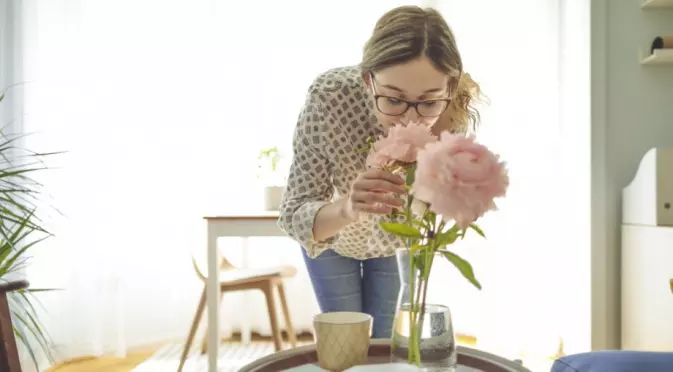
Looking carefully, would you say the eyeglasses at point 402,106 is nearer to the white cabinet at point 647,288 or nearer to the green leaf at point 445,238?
the green leaf at point 445,238

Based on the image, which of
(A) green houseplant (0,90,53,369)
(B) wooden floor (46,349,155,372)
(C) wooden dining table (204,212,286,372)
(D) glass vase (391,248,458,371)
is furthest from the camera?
(B) wooden floor (46,349,155,372)

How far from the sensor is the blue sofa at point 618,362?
0.80 metres

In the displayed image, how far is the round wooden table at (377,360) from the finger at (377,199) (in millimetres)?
283

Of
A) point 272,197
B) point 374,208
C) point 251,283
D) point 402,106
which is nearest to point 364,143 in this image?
point 402,106

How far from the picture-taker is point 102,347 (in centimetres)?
292

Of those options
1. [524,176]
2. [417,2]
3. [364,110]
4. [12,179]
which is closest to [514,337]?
[524,176]

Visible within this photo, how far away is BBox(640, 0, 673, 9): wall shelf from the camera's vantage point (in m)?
2.30

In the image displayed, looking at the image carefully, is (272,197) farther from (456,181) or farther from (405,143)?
(456,181)

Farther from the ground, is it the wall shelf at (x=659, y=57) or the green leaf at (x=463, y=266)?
the wall shelf at (x=659, y=57)

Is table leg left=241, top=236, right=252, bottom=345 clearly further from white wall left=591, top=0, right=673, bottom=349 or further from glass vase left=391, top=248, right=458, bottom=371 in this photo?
glass vase left=391, top=248, right=458, bottom=371

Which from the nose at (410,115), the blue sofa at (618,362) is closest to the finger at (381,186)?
the nose at (410,115)

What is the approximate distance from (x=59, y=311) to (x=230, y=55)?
1.58 metres

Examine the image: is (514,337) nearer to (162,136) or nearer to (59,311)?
(162,136)

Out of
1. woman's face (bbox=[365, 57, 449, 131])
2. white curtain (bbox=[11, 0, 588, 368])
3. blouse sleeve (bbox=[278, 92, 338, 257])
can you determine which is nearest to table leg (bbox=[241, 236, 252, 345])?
white curtain (bbox=[11, 0, 588, 368])
